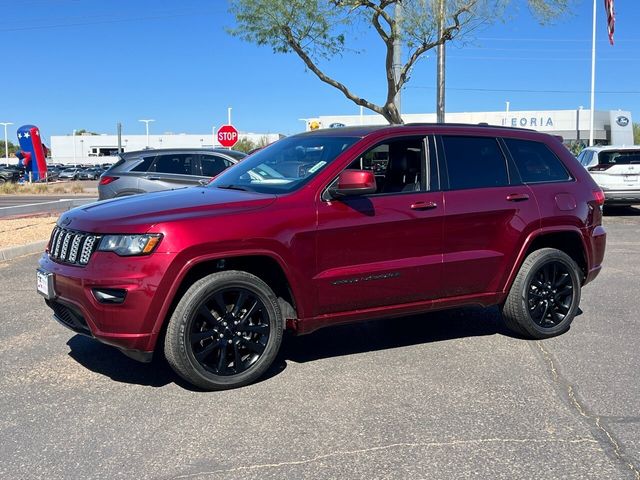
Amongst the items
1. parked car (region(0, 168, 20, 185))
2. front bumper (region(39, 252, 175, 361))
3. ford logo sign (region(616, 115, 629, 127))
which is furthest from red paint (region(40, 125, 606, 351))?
ford logo sign (region(616, 115, 629, 127))

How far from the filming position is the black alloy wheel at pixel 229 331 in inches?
172

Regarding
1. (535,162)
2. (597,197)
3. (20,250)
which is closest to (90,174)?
(20,250)

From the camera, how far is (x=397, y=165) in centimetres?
541

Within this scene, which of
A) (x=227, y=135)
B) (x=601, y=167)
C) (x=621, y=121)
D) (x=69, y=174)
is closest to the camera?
(x=601, y=167)

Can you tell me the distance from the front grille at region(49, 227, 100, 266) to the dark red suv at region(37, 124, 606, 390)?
0.01 m

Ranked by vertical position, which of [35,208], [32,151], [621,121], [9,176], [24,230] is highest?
[621,121]

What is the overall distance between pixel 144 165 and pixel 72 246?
814 cm

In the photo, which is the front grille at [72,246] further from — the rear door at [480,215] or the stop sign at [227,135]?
the stop sign at [227,135]

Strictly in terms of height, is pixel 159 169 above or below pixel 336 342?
above

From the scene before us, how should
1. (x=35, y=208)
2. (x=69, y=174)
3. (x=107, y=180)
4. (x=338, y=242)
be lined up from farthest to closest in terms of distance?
(x=69, y=174), (x=35, y=208), (x=107, y=180), (x=338, y=242)

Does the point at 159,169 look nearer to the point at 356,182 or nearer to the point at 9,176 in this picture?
the point at 356,182

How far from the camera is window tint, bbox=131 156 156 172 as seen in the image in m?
12.2

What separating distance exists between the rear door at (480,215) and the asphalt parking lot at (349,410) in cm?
68

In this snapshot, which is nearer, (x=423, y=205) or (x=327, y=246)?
(x=327, y=246)
